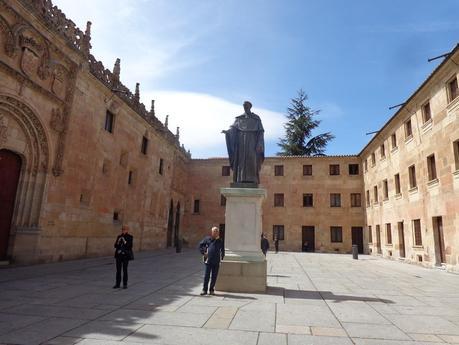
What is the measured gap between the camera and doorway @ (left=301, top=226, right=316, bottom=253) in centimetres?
2914

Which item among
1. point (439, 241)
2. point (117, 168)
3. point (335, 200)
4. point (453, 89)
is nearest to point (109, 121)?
point (117, 168)

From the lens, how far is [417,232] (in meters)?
18.1

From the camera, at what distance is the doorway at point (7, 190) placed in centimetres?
1090

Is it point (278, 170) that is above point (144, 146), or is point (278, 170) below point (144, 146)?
above

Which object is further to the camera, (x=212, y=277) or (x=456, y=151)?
(x=456, y=151)

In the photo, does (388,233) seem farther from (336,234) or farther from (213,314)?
(213,314)

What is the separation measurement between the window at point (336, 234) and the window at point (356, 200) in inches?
102

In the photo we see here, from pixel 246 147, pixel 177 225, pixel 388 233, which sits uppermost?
pixel 246 147

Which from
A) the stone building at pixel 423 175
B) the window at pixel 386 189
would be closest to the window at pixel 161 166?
the stone building at pixel 423 175

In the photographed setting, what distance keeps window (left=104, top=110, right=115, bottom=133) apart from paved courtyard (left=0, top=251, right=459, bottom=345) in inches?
387

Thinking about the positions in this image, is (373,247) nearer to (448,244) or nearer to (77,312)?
(448,244)

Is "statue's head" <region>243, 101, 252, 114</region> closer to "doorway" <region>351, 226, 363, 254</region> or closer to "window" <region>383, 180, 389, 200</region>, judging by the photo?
"window" <region>383, 180, 389, 200</region>

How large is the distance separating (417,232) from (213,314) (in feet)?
56.1

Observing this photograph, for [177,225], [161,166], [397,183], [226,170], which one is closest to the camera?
[397,183]
